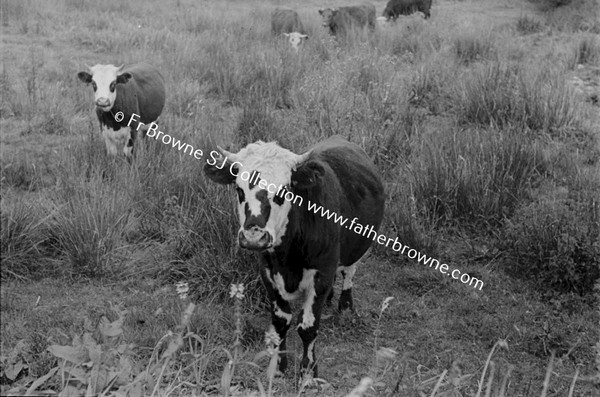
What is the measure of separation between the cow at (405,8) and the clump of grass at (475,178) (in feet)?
37.7

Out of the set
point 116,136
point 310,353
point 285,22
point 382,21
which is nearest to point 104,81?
point 116,136

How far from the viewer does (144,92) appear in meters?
7.39

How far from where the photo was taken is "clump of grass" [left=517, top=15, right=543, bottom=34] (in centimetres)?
1322

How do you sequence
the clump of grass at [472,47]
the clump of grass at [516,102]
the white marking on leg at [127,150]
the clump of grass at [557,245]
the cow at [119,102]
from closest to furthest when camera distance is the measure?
1. the clump of grass at [557,245]
2. the white marking on leg at [127,150]
3. the cow at [119,102]
4. the clump of grass at [516,102]
5. the clump of grass at [472,47]

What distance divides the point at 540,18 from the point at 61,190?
11833mm

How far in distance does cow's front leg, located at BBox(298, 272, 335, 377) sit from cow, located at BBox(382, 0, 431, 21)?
14322 millimetres

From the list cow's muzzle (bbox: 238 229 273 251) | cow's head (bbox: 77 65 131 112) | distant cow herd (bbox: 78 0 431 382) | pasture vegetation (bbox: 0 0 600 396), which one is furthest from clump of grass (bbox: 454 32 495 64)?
cow's muzzle (bbox: 238 229 273 251)

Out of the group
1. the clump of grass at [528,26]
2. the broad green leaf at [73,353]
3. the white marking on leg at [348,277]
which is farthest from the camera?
the clump of grass at [528,26]

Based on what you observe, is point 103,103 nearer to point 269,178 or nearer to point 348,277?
point 348,277

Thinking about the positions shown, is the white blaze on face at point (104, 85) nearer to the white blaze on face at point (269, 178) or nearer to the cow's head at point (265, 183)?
the cow's head at point (265, 183)

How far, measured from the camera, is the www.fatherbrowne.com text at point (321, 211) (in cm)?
344

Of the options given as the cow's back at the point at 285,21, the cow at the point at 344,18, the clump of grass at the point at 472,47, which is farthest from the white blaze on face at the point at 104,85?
the cow at the point at 344,18

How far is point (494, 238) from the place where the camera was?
5.64 m

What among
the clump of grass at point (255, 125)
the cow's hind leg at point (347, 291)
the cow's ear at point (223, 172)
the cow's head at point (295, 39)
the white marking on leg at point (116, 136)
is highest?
the cow's ear at point (223, 172)
